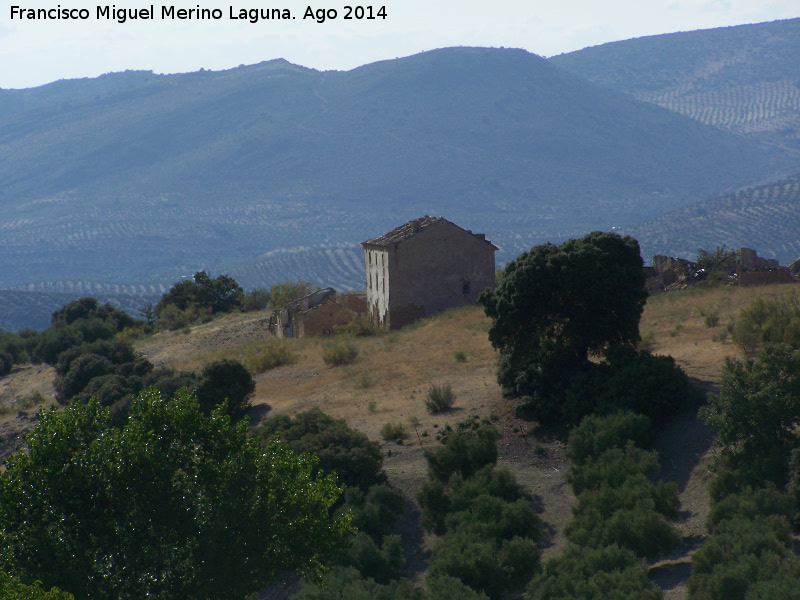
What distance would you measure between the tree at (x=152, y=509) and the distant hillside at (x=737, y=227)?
310 ft

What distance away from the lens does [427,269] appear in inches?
1503

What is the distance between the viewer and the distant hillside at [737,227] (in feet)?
331

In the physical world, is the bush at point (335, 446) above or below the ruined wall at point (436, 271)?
below

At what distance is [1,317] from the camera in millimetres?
101250

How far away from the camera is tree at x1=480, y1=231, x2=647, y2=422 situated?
1808cm

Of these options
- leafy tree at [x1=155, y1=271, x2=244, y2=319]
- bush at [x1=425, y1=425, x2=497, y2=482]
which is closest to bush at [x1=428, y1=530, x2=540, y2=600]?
bush at [x1=425, y1=425, x2=497, y2=482]

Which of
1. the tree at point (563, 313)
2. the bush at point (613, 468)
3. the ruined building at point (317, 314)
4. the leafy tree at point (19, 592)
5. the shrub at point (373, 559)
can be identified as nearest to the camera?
the leafy tree at point (19, 592)

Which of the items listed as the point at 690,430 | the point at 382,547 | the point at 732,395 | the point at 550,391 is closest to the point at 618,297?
the point at 550,391

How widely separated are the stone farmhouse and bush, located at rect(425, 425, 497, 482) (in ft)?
70.6

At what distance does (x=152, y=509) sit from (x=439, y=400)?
12.3m

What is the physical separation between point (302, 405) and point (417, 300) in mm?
15215

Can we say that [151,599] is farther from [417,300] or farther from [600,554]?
[417,300]

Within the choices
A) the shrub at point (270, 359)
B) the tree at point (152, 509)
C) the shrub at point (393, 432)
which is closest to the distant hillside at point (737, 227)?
the shrub at point (270, 359)

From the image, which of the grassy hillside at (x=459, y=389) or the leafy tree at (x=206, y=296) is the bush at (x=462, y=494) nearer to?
the grassy hillside at (x=459, y=389)
